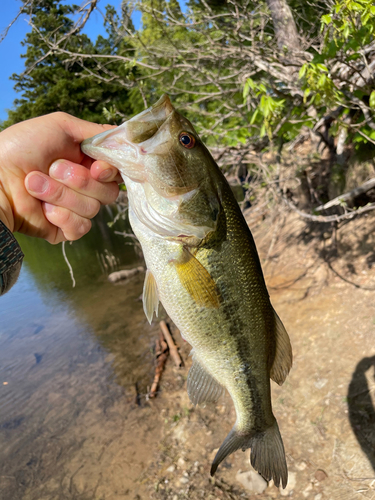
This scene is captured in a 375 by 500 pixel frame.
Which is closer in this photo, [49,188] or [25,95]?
[49,188]

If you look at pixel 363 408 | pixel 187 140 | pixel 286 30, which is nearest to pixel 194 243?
pixel 187 140

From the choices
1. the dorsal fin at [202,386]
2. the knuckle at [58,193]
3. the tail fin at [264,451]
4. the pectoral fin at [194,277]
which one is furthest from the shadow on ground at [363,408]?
the knuckle at [58,193]

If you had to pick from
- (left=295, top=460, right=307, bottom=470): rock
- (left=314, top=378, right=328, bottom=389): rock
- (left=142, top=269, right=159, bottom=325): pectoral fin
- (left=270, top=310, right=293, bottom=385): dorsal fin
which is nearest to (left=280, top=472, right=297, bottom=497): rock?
(left=295, top=460, right=307, bottom=470): rock

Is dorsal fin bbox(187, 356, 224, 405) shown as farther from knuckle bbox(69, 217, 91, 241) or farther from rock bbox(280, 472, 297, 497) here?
rock bbox(280, 472, 297, 497)

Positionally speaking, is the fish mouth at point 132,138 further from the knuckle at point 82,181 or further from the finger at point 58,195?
the finger at point 58,195

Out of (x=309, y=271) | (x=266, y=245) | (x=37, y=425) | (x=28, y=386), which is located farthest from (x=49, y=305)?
(x=309, y=271)

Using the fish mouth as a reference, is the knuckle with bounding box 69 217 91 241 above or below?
below

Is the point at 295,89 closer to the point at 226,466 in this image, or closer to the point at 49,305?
the point at 226,466
